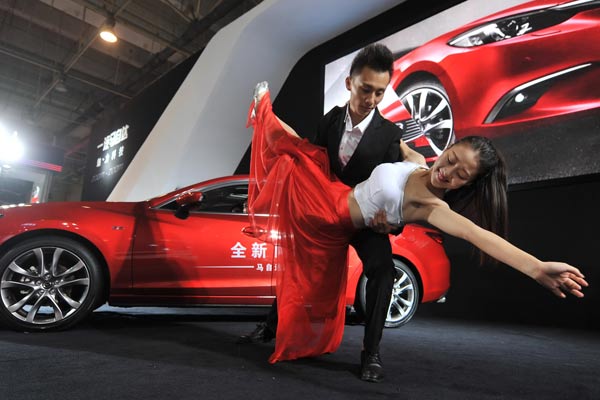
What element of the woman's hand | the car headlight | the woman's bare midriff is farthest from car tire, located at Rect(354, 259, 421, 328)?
the car headlight

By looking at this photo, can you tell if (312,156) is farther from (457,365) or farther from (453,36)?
(453,36)

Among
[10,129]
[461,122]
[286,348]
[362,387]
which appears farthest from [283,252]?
[10,129]

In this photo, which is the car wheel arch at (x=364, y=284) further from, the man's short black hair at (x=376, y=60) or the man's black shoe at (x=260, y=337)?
the man's short black hair at (x=376, y=60)

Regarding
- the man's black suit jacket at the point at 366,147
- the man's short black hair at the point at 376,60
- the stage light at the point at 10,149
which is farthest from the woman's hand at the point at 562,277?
the stage light at the point at 10,149

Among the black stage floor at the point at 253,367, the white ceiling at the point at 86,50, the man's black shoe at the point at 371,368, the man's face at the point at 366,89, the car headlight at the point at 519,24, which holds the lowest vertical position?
the black stage floor at the point at 253,367

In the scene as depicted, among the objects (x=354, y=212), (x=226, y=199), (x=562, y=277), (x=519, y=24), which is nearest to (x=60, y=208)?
(x=226, y=199)

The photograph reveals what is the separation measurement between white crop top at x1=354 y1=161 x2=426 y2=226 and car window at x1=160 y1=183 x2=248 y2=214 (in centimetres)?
138

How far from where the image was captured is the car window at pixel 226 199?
8.98 feet

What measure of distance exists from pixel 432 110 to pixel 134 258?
9.63ft

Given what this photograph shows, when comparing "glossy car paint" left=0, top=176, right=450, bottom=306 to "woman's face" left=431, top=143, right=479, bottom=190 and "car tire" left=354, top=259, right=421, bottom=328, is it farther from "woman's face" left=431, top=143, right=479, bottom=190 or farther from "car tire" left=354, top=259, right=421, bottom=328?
"woman's face" left=431, top=143, right=479, bottom=190

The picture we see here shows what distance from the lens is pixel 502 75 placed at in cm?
335

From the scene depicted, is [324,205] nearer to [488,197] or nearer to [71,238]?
[488,197]

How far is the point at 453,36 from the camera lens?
3779mm

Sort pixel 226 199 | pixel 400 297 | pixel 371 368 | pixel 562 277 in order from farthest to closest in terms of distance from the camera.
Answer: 1. pixel 400 297
2. pixel 226 199
3. pixel 371 368
4. pixel 562 277
